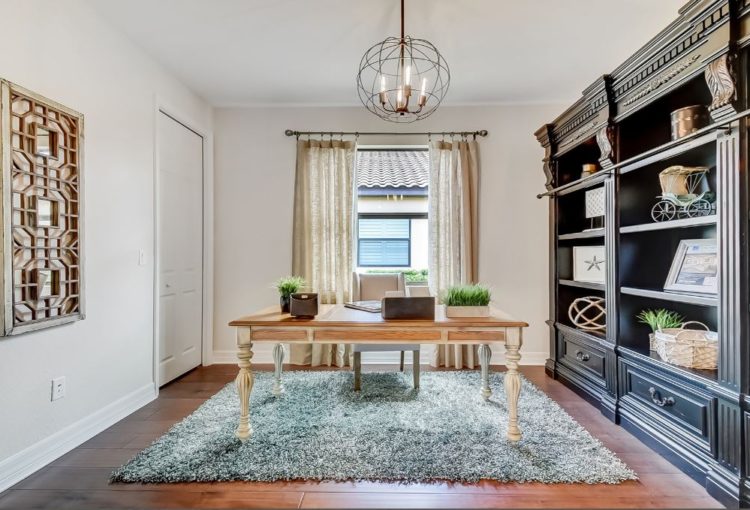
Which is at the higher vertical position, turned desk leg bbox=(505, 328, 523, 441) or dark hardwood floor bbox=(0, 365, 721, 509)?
turned desk leg bbox=(505, 328, 523, 441)

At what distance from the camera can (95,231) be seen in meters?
2.30

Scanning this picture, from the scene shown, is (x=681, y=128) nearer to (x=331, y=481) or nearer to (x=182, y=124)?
(x=331, y=481)

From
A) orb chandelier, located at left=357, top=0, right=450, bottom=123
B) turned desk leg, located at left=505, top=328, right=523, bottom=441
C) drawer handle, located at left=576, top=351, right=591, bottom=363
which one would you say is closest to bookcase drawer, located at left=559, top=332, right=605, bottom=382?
drawer handle, located at left=576, top=351, right=591, bottom=363

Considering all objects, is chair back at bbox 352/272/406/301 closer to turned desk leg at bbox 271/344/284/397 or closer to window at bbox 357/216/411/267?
window at bbox 357/216/411/267

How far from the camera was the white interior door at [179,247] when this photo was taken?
10.0 ft

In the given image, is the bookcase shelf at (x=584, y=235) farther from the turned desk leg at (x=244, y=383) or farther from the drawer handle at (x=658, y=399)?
the turned desk leg at (x=244, y=383)

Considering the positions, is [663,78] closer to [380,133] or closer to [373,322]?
[373,322]

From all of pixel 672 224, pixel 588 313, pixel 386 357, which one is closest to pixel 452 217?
pixel 588 313

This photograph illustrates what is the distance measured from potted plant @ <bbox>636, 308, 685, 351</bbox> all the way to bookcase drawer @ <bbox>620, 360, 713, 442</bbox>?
23cm

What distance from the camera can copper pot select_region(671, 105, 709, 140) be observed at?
6.19 ft

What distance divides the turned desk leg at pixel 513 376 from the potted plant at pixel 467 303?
195 mm

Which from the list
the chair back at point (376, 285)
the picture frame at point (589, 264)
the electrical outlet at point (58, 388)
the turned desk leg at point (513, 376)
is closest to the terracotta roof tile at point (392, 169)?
the chair back at point (376, 285)

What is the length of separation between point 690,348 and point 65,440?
3.40 meters

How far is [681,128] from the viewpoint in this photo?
6.33 ft
